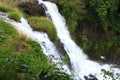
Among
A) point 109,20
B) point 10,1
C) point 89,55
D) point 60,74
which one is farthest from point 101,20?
point 60,74

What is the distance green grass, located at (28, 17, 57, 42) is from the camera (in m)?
13.9

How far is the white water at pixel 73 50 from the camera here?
15242 mm

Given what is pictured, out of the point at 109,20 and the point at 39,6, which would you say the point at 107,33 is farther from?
the point at 39,6

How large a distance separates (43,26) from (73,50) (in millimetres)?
2734

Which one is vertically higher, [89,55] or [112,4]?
[112,4]

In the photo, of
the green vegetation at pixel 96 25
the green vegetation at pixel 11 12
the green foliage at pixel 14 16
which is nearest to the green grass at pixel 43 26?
the green vegetation at pixel 11 12

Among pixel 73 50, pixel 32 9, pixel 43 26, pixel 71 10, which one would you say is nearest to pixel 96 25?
pixel 71 10

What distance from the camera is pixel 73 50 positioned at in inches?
645

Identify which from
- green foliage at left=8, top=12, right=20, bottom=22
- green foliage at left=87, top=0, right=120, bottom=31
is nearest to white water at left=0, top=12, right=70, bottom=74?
green foliage at left=8, top=12, right=20, bottom=22

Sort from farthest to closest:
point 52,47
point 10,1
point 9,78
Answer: point 10,1 → point 52,47 → point 9,78

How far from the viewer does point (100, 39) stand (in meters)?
17.9

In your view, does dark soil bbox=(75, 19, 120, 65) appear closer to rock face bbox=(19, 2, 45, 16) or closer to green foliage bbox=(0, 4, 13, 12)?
rock face bbox=(19, 2, 45, 16)

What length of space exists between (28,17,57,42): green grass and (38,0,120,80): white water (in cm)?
97

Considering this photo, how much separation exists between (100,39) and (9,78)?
11.6 meters
